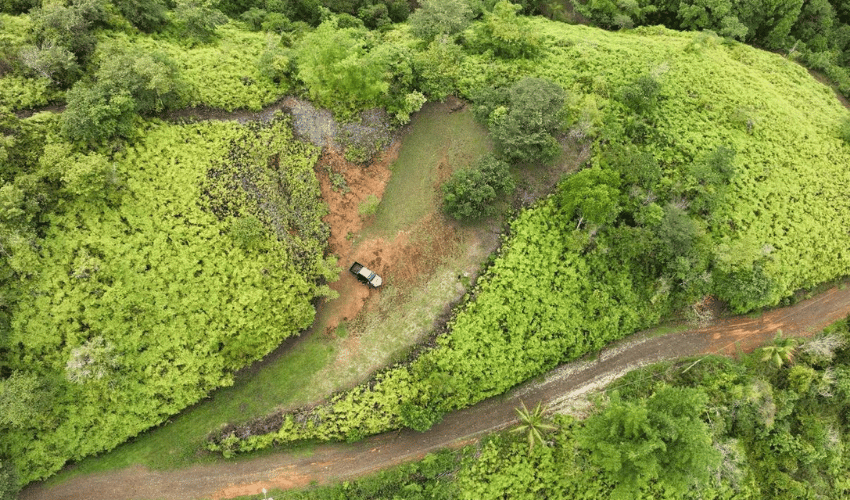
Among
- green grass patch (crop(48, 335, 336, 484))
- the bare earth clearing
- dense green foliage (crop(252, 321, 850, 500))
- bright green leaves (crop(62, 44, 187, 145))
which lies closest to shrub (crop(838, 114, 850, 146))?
the bare earth clearing

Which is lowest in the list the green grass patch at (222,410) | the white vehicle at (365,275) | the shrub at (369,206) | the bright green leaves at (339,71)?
the green grass patch at (222,410)

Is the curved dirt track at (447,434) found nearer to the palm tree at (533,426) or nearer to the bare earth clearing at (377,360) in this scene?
the bare earth clearing at (377,360)

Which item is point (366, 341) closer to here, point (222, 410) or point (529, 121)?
point (222, 410)

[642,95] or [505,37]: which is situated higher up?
[505,37]

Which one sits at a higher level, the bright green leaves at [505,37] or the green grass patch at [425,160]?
the bright green leaves at [505,37]

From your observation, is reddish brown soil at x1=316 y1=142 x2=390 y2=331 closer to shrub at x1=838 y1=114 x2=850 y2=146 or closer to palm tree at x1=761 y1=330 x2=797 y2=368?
palm tree at x1=761 y1=330 x2=797 y2=368

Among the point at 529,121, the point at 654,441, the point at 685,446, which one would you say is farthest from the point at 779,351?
the point at 529,121

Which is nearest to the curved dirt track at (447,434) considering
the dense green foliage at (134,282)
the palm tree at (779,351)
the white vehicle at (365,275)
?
the palm tree at (779,351)
